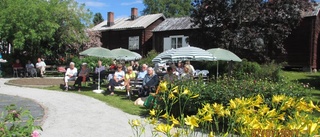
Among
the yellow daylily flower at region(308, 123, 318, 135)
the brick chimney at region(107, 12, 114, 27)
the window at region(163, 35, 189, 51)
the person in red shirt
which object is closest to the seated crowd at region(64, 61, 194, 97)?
the yellow daylily flower at region(308, 123, 318, 135)

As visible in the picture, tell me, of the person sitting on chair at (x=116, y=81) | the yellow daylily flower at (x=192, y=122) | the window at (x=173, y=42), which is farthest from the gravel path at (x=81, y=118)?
the window at (x=173, y=42)

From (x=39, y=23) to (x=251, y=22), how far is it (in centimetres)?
1393

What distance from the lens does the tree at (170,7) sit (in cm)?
6347

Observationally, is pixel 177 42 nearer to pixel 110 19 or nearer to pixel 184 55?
pixel 110 19

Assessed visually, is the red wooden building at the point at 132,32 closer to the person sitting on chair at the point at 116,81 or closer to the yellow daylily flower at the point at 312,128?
the person sitting on chair at the point at 116,81

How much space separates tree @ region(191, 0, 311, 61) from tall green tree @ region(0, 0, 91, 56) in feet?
35.6

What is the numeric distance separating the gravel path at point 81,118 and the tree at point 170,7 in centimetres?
5458

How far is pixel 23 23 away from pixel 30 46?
333 centimetres

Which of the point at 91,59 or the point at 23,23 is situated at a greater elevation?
the point at 23,23

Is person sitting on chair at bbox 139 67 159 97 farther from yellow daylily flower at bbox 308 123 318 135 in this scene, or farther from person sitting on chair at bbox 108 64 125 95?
yellow daylily flower at bbox 308 123 318 135

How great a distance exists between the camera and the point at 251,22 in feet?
63.0

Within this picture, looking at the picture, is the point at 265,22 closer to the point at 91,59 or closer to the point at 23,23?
the point at 91,59

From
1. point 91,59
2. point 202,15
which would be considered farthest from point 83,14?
point 202,15

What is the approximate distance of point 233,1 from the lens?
19.1 m
